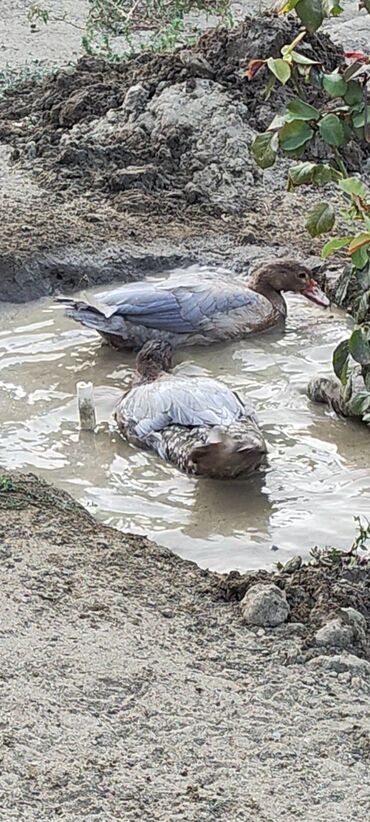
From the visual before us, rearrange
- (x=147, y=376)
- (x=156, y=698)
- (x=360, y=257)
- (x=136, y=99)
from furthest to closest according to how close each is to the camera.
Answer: (x=136, y=99) < (x=147, y=376) < (x=156, y=698) < (x=360, y=257)

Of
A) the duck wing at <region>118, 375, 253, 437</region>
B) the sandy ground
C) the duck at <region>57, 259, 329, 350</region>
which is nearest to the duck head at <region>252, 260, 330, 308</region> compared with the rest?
the duck at <region>57, 259, 329, 350</region>

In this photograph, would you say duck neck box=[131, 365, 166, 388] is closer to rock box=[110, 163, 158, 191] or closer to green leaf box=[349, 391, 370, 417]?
green leaf box=[349, 391, 370, 417]

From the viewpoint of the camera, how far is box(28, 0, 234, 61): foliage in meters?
12.4

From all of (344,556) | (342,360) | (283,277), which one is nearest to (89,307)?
(283,277)

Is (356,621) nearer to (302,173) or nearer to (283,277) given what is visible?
(302,173)

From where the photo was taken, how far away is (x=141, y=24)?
13.5 metres

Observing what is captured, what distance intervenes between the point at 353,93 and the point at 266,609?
1.63m

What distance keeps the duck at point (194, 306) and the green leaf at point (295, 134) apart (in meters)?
3.70

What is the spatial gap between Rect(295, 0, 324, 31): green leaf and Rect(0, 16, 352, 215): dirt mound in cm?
573

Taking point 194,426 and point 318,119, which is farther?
point 194,426

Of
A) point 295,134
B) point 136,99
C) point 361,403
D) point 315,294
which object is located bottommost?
point 315,294

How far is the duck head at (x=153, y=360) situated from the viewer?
697 centimetres

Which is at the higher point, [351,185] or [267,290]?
[351,185]

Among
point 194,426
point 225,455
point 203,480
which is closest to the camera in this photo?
point 225,455
